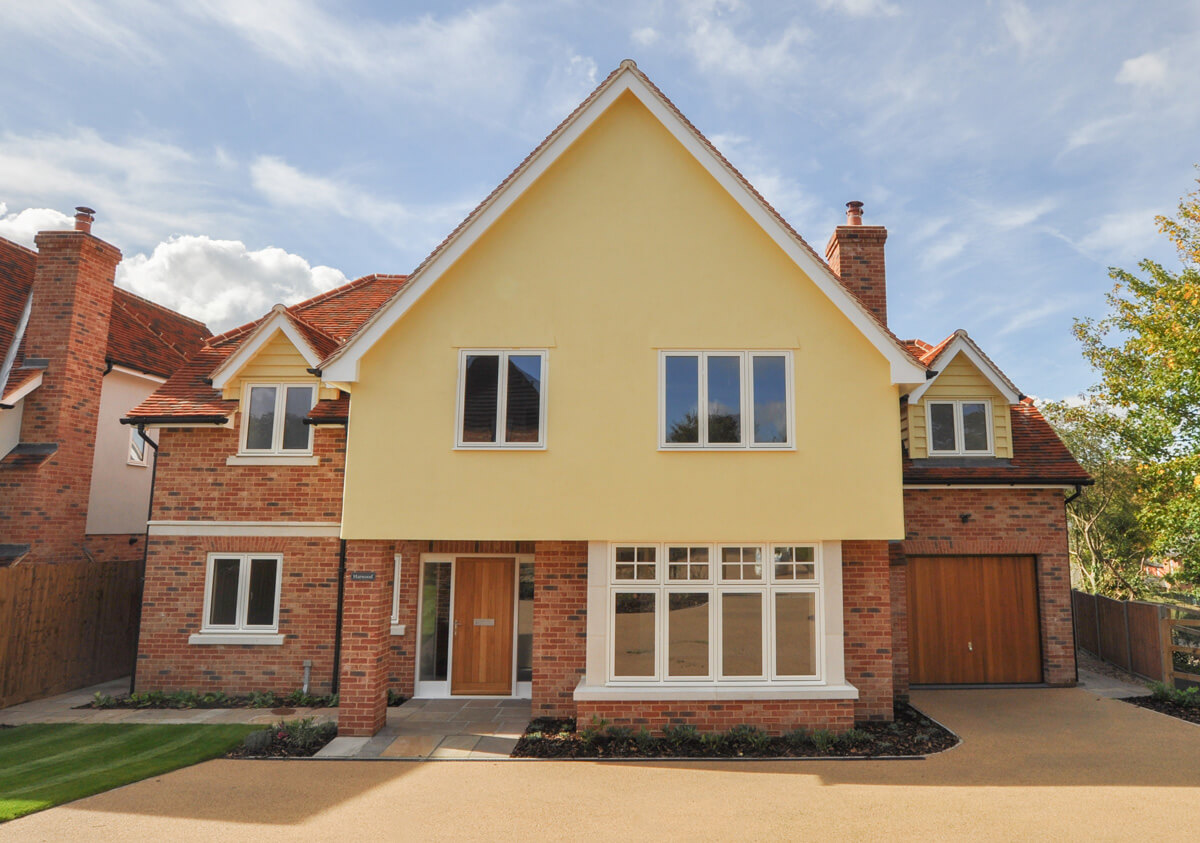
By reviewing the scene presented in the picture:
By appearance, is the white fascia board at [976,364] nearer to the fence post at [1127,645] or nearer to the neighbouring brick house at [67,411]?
the fence post at [1127,645]

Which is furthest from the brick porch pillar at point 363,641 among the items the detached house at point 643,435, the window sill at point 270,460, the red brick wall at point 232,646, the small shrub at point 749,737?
the small shrub at point 749,737

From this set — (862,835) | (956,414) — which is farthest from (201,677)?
(956,414)

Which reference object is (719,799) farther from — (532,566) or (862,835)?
(532,566)

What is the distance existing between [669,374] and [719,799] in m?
5.34

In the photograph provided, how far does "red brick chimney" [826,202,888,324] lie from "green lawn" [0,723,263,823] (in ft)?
40.4

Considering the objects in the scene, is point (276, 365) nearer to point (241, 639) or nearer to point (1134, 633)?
point (241, 639)

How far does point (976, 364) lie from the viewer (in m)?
13.0

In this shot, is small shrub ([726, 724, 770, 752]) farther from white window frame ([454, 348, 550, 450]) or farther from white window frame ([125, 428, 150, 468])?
white window frame ([125, 428, 150, 468])

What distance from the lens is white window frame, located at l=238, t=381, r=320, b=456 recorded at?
12.5 meters

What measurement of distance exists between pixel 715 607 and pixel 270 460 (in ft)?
26.3

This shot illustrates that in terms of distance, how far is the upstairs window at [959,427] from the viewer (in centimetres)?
1323

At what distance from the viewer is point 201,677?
12.2m

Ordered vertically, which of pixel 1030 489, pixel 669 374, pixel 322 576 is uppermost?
pixel 669 374

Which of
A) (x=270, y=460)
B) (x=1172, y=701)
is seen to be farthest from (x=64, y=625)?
(x=1172, y=701)
